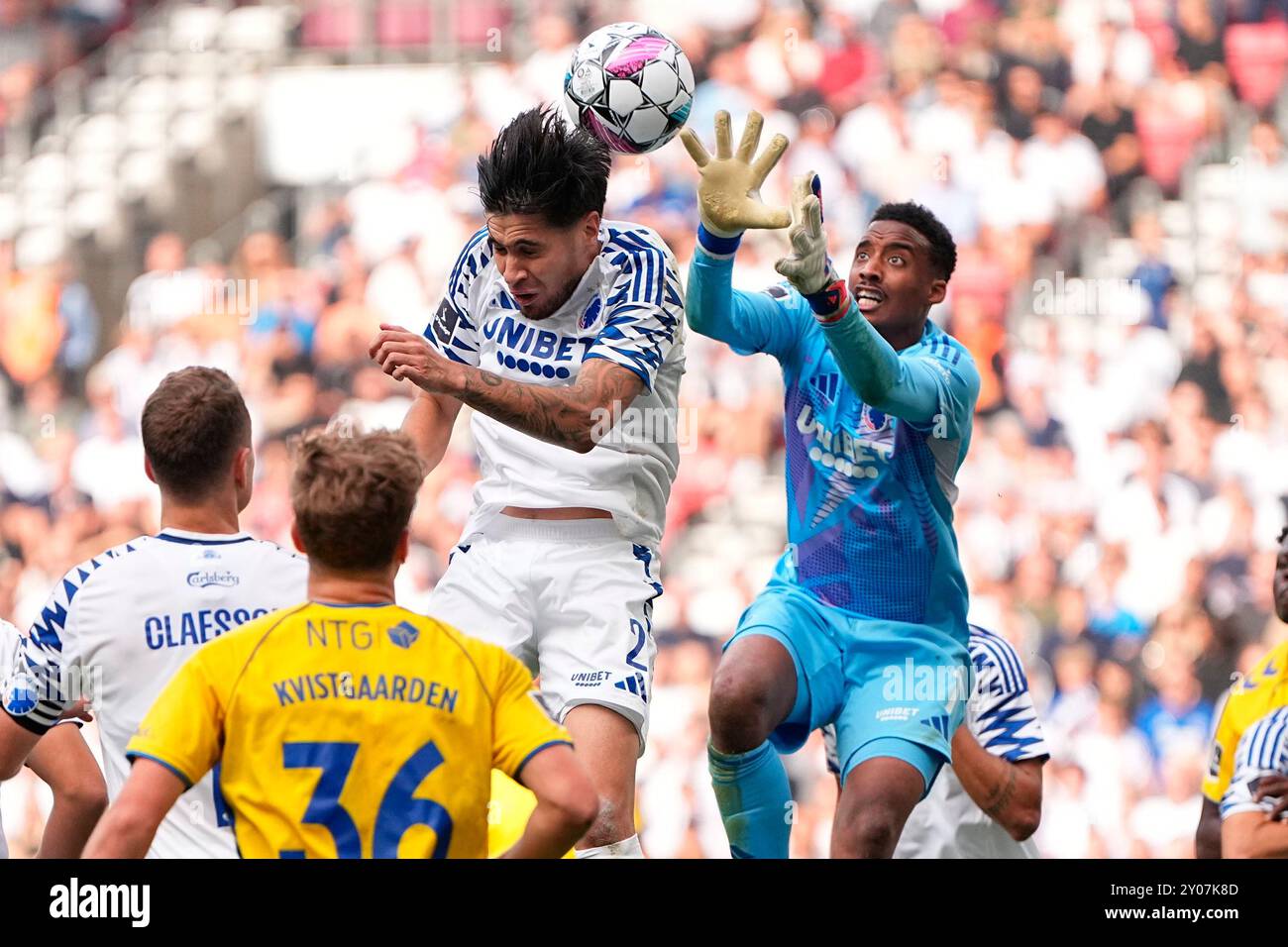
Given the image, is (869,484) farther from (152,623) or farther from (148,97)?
(148,97)

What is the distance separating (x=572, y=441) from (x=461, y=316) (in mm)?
812

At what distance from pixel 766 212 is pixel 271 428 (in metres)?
7.79

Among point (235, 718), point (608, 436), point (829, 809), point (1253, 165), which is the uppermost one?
point (1253, 165)

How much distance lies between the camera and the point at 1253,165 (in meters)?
14.4

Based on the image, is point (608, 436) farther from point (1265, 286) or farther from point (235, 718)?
point (1265, 286)

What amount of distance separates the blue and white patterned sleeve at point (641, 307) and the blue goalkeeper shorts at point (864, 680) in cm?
92

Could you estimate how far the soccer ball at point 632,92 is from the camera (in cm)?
629

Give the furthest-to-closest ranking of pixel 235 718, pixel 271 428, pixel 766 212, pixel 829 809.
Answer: pixel 271 428
pixel 829 809
pixel 766 212
pixel 235 718

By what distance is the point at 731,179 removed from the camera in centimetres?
598

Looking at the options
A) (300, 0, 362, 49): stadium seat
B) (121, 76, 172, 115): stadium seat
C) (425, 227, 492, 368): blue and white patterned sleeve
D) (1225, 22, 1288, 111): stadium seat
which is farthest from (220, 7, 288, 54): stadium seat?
(425, 227, 492, 368): blue and white patterned sleeve

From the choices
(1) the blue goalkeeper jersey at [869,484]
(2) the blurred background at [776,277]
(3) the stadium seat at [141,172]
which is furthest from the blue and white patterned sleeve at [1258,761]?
(3) the stadium seat at [141,172]

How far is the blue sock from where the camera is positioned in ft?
20.1
